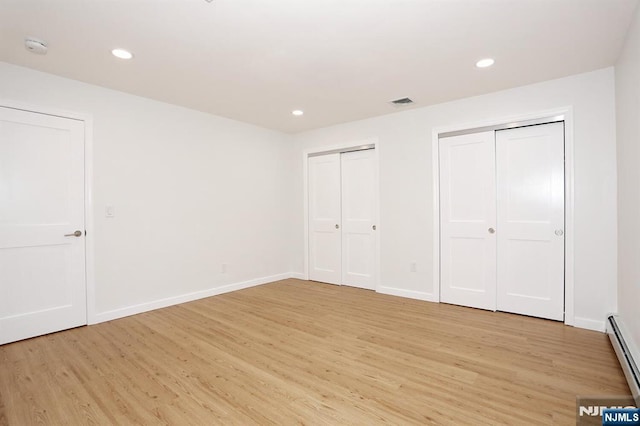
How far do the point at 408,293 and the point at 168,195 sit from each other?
3586mm

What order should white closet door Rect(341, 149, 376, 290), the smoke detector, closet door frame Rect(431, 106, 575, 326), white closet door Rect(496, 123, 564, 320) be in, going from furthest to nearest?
1. white closet door Rect(341, 149, 376, 290)
2. white closet door Rect(496, 123, 564, 320)
3. closet door frame Rect(431, 106, 575, 326)
4. the smoke detector

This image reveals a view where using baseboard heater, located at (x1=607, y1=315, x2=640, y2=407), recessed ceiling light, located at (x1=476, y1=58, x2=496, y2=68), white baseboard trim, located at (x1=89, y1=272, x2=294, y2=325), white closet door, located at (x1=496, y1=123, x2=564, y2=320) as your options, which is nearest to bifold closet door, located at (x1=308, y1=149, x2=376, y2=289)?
white baseboard trim, located at (x1=89, y1=272, x2=294, y2=325)

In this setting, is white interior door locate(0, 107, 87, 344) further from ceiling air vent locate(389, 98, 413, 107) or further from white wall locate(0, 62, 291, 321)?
ceiling air vent locate(389, 98, 413, 107)

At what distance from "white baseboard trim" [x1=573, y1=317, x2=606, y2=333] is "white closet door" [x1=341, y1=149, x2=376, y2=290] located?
2.49m

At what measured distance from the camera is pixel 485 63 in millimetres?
3051

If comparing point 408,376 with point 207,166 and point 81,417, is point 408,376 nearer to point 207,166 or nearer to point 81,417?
point 81,417

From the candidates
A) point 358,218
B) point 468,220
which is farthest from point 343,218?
point 468,220

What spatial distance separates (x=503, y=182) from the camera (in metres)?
3.80

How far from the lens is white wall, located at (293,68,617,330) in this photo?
3186mm

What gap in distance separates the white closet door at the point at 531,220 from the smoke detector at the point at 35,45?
4684 millimetres

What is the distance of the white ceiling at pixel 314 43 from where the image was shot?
7.30 feet

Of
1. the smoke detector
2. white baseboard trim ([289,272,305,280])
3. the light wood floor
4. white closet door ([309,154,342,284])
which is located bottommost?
the light wood floor

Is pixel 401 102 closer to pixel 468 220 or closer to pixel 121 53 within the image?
pixel 468 220

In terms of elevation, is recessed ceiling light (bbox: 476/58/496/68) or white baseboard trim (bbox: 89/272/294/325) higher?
recessed ceiling light (bbox: 476/58/496/68)
